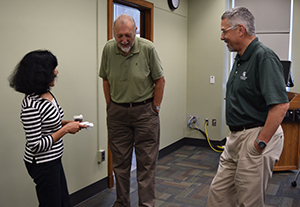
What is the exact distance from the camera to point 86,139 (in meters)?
2.71

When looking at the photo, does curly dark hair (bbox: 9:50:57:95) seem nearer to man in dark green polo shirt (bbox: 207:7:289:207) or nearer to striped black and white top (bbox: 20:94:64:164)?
striped black and white top (bbox: 20:94:64:164)

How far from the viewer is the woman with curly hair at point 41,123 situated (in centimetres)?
153

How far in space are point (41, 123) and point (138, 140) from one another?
0.92 meters

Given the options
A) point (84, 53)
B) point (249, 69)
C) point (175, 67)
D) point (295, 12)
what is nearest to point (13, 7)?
point (84, 53)

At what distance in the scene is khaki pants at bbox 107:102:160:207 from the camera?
7.56ft

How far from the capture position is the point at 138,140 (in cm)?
234

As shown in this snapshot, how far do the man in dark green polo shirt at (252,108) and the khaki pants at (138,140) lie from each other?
769 millimetres

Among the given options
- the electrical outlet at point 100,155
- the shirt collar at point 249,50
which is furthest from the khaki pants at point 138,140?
the shirt collar at point 249,50

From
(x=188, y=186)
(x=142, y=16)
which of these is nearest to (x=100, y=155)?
(x=188, y=186)

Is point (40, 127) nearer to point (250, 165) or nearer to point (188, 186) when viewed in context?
point (250, 165)

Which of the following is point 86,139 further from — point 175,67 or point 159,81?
point 175,67

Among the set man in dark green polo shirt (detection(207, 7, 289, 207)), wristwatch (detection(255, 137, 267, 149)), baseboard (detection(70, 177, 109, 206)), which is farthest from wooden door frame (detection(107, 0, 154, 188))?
wristwatch (detection(255, 137, 267, 149))

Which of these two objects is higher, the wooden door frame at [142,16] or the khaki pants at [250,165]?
the wooden door frame at [142,16]

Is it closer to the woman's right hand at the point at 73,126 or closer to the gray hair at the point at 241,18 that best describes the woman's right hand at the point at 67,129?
the woman's right hand at the point at 73,126
